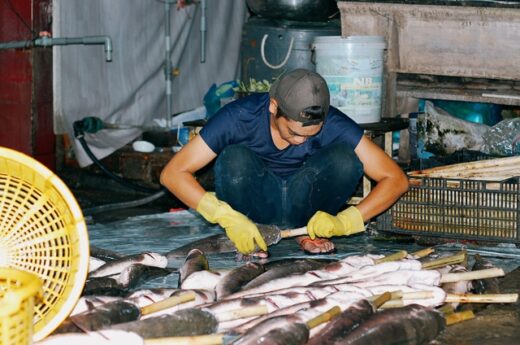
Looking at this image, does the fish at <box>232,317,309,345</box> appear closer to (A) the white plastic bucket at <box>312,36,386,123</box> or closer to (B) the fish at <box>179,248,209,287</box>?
(B) the fish at <box>179,248,209,287</box>

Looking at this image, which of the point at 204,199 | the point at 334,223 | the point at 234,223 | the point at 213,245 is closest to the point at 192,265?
the point at 234,223

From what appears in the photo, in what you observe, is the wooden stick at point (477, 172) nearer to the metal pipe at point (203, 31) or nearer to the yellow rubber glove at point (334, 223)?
the yellow rubber glove at point (334, 223)

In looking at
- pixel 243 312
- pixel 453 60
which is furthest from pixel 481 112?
pixel 243 312

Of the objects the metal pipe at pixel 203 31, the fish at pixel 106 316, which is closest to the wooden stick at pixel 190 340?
the fish at pixel 106 316

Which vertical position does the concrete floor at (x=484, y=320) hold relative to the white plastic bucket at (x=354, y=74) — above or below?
below

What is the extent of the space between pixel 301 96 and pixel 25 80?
4117 mm

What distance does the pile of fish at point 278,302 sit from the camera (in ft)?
13.6

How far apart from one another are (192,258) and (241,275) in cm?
35

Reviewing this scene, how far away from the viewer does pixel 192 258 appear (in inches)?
208

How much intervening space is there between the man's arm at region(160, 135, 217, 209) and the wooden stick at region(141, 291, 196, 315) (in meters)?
1.34

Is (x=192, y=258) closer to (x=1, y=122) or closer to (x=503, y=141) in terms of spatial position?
(x=503, y=141)

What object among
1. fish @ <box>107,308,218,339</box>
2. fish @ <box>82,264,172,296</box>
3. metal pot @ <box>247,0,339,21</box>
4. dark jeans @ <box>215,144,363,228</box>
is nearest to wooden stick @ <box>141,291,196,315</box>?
fish @ <box>107,308,218,339</box>

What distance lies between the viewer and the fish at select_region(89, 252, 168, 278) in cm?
532

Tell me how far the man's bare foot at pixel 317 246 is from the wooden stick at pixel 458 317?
142 cm
